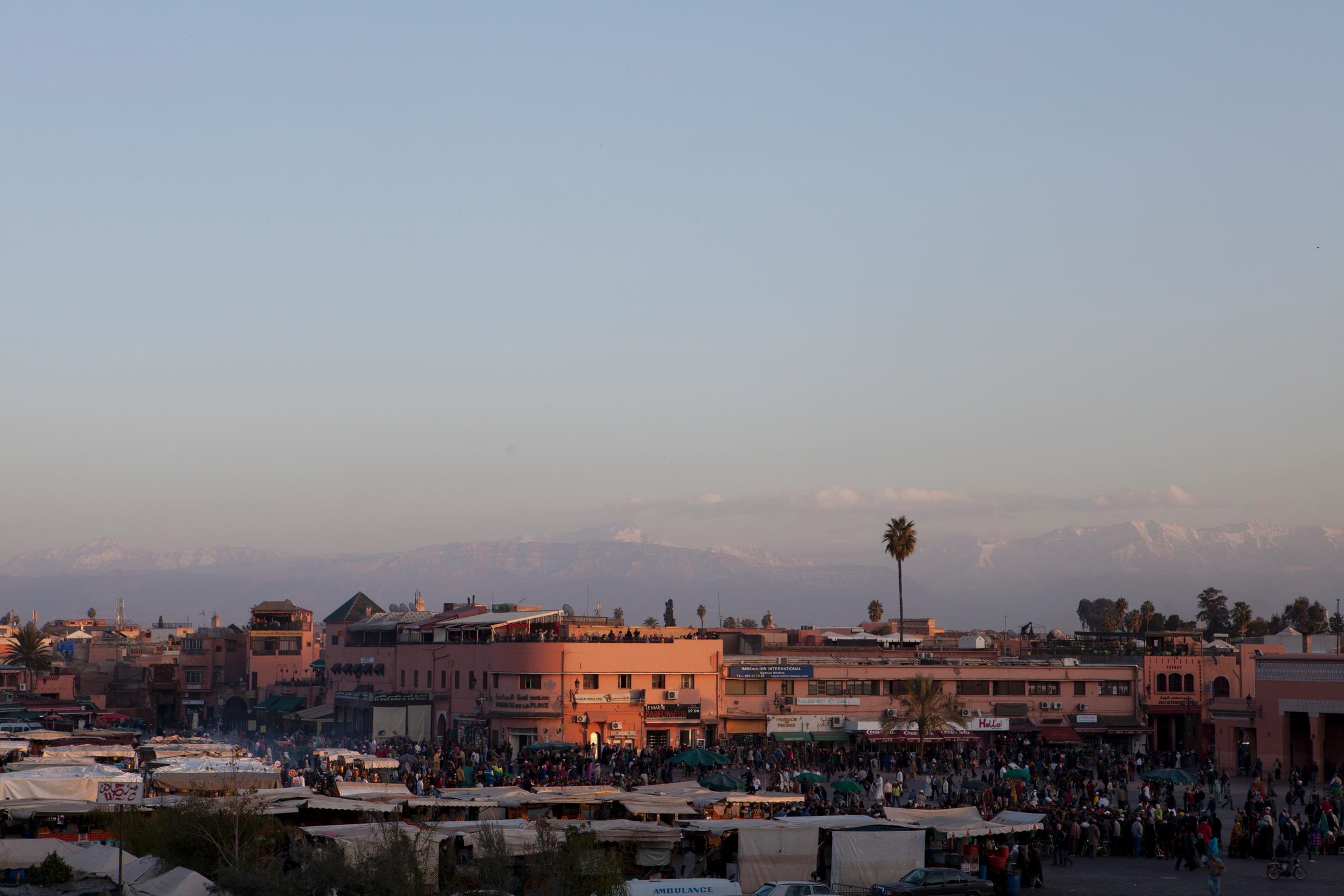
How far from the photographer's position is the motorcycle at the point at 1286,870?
32.5m

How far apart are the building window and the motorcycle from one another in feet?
126

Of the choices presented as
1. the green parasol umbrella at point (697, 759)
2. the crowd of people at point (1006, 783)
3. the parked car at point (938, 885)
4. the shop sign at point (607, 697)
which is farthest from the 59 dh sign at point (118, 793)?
the shop sign at point (607, 697)

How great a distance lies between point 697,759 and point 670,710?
2104cm

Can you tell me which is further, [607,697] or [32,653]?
[32,653]

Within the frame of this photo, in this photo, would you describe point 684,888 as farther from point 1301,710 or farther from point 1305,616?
point 1305,616

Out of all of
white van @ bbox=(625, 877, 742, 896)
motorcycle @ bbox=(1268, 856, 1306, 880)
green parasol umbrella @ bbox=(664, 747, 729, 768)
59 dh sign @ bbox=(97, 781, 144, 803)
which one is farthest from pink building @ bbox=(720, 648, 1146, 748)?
white van @ bbox=(625, 877, 742, 896)

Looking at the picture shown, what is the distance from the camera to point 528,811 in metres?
34.2

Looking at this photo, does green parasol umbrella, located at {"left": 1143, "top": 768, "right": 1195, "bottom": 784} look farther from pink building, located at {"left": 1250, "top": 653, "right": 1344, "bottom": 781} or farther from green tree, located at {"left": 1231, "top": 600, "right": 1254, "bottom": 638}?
green tree, located at {"left": 1231, "top": 600, "right": 1254, "bottom": 638}

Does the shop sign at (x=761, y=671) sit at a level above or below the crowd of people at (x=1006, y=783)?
above

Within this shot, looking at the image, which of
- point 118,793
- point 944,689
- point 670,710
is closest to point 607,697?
point 670,710

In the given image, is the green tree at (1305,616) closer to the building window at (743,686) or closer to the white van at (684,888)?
the building window at (743,686)

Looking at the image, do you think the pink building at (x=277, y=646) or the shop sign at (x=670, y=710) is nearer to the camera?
the shop sign at (x=670, y=710)

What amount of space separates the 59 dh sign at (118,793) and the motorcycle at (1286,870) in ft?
81.2

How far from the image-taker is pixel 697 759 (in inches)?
1857
